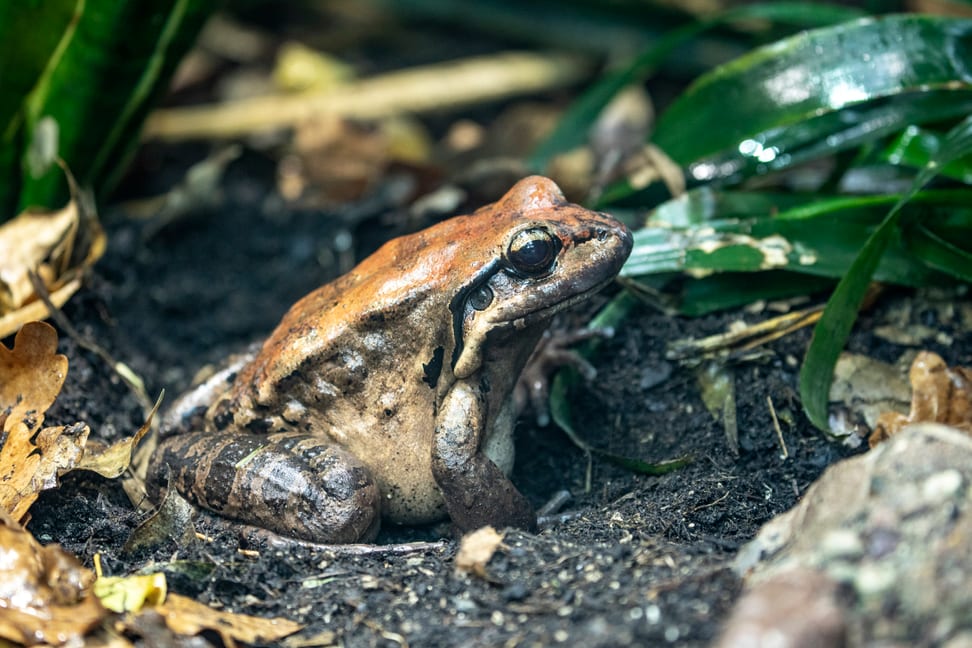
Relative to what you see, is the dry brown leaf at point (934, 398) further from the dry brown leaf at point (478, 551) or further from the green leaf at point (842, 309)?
the dry brown leaf at point (478, 551)

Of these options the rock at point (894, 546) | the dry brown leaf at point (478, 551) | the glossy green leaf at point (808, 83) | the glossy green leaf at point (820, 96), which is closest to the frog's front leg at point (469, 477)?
the dry brown leaf at point (478, 551)

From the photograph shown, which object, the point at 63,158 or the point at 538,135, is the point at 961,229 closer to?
the point at 538,135

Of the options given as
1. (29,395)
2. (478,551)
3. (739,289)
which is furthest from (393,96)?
(478,551)

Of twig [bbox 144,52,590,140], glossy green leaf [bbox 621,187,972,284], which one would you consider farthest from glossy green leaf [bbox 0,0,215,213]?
glossy green leaf [bbox 621,187,972,284]

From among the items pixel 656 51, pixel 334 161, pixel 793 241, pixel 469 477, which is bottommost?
pixel 469 477

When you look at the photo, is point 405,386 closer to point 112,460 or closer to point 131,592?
point 112,460

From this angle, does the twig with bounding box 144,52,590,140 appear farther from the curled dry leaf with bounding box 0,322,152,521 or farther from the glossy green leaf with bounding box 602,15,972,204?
the curled dry leaf with bounding box 0,322,152,521

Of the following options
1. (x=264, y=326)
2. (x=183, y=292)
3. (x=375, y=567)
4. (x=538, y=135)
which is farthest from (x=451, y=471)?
(x=538, y=135)
